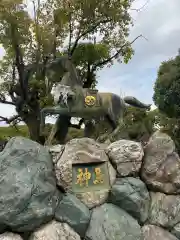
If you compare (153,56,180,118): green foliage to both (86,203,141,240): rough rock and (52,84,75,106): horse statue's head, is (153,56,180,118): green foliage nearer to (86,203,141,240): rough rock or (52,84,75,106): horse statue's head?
(52,84,75,106): horse statue's head

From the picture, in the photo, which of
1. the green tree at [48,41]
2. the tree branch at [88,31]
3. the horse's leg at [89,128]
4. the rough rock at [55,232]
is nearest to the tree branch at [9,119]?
the green tree at [48,41]

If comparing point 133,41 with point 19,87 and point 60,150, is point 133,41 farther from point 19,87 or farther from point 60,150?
point 60,150

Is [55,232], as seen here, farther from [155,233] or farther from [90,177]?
[155,233]

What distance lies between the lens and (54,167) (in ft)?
15.3

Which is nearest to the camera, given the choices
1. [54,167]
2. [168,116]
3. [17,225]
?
[17,225]

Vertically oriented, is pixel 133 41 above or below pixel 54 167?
above

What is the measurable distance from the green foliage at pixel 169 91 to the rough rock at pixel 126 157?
6.71 metres

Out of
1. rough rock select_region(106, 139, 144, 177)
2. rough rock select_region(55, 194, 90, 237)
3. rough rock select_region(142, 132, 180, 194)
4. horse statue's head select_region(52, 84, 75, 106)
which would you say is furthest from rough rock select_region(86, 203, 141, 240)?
horse statue's head select_region(52, 84, 75, 106)

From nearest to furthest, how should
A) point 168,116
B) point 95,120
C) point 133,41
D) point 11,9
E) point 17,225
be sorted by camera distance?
point 17,225
point 95,120
point 11,9
point 168,116
point 133,41

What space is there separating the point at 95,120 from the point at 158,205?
1825 mm

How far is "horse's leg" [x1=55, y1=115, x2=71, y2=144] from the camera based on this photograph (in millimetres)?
5762

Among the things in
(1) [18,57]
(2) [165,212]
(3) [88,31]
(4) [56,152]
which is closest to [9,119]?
(1) [18,57]

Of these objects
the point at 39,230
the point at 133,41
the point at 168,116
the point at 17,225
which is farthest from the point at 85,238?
the point at 133,41

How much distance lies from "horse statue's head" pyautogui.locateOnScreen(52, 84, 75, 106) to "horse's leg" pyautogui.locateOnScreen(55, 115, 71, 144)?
0.36 metres
